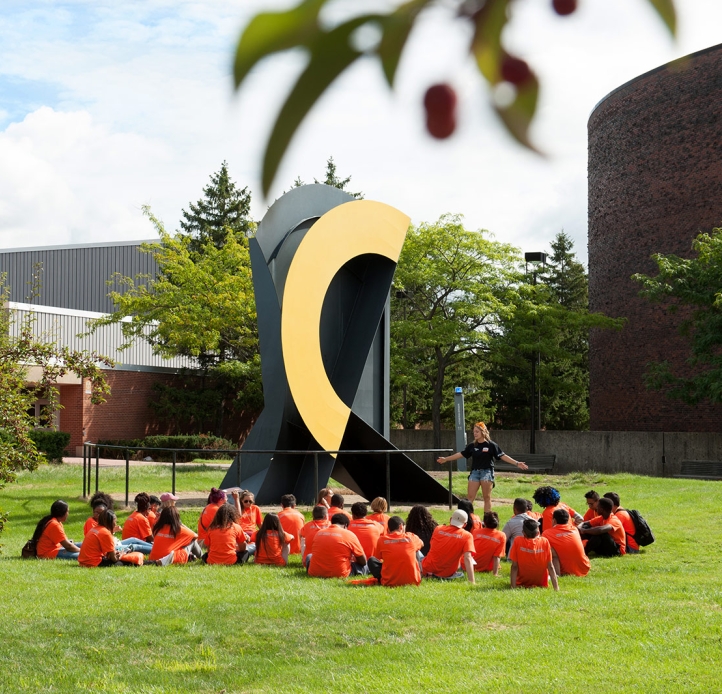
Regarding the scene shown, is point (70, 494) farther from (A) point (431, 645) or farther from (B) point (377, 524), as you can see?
(A) point (431, 645)

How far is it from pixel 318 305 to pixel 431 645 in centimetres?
985

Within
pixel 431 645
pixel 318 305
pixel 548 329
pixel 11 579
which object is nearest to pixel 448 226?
pixel 548 329

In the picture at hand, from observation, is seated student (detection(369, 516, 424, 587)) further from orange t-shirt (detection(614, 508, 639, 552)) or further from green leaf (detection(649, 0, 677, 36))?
green leaf (detection(649, 0, 677, 36))

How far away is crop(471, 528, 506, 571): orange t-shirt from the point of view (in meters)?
11.0

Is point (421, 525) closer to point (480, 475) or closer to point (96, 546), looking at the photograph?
point (480, 475)

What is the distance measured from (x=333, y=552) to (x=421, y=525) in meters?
1.44

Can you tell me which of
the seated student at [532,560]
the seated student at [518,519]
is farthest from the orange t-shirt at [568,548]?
the seated student at [532,560]

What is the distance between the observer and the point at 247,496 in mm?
13047

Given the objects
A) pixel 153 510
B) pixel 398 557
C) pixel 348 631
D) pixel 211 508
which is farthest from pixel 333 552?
pixel 153 510

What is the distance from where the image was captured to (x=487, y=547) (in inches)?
435

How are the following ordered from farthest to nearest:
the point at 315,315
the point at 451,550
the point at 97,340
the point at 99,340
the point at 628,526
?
the point at 99,340 → the point at 97,340 → the point at 315,315 → the point at 628,526 → the point at 451,550

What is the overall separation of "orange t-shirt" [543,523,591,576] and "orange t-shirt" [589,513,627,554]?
1503 mm

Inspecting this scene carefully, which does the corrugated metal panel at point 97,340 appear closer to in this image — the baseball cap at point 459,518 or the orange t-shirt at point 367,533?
the orange t-shirt at point 367,533

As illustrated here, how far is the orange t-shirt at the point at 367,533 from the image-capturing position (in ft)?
36.8
